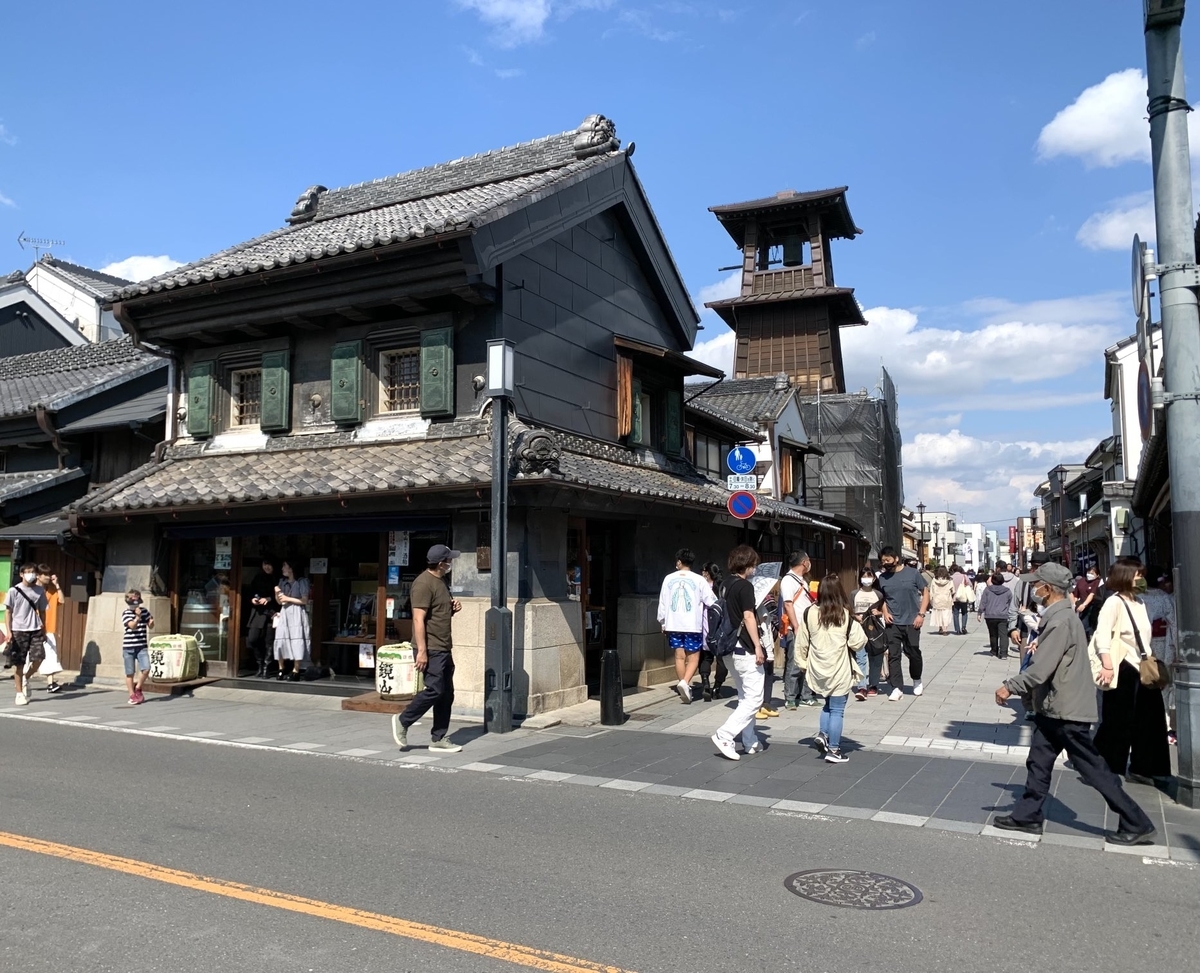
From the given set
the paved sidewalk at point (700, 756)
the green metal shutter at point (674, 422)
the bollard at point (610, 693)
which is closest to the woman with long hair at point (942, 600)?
the green metal shutter at point (674, 422)

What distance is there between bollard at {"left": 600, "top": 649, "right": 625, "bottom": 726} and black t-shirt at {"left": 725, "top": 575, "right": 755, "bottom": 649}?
1970 mm

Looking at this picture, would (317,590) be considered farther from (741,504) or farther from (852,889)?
(852,889)

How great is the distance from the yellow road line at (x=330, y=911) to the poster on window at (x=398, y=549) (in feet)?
23.5

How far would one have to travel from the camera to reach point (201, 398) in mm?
15352

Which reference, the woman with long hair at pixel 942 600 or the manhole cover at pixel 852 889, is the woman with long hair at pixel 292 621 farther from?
the woman with long hair at pixel 942 600

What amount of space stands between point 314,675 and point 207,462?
12.9 feet

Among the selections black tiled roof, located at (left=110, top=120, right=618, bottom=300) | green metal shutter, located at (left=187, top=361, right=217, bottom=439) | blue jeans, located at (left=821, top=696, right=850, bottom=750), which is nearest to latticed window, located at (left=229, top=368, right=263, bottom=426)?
green metal shutter, located at (left=187, top=361, right=217, bottom=439)

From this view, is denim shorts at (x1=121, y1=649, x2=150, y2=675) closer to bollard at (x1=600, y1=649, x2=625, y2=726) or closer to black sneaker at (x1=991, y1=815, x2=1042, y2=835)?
bollard at (x1=600, y1=649, x2=625, y2=726)

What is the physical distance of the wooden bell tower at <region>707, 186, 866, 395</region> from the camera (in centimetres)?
4412

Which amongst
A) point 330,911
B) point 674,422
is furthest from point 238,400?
point 330,911

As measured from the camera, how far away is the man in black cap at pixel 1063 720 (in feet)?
20.2

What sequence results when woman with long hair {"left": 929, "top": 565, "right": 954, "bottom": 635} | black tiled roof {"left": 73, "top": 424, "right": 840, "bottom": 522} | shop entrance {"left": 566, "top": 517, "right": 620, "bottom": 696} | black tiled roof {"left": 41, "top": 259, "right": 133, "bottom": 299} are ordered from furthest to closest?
black tiled roof {"left": 41, "top": 259, "right": 133, "bottom": 299} < woman with long hair {"left": 929, "top": 565, "right": 954, "bottom": 635} < shop entrance {"left": 566, "top": 517, "right": 620, "bottom": 696} < black tiled roof {"left": 73, "top": 424, "right": 840, "bottom": 522}

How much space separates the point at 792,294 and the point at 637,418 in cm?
3011

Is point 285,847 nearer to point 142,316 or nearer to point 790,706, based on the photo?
point 790,706
